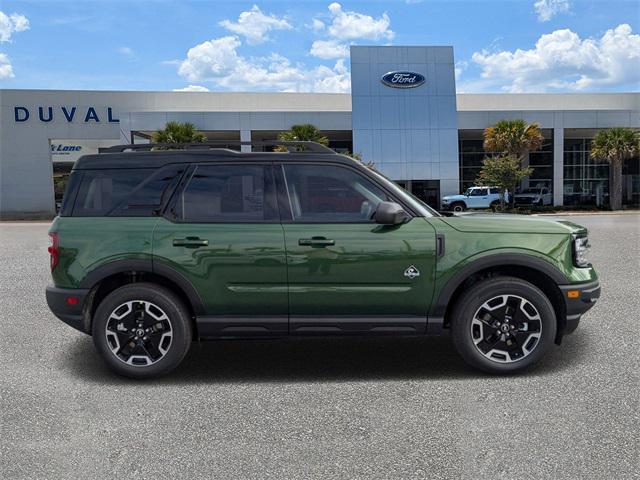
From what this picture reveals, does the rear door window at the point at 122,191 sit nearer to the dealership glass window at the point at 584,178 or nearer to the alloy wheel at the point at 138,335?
the alloy wheel at the point at 138,335

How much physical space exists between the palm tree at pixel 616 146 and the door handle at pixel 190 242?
Answer: 37.9 meters

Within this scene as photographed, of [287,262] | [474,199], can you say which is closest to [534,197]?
[474,199]

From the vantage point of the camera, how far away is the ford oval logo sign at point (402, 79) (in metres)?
35.4

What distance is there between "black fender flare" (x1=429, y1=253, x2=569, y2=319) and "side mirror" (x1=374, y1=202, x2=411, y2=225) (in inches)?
25.5

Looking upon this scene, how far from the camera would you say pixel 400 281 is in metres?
4.18

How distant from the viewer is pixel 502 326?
426cm

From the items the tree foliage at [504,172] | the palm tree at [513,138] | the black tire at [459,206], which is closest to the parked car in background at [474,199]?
the black tire at [459,206]

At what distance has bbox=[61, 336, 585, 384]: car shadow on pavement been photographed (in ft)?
14.3

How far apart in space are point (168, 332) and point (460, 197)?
106 ft

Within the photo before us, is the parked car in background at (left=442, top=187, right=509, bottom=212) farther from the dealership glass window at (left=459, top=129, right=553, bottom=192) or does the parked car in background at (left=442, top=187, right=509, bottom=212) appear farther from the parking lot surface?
the parking lot surface

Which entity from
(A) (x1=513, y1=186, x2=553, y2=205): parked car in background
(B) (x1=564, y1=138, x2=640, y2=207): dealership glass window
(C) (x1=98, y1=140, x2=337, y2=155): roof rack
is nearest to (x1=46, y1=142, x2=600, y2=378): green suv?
(C) (x1=98, y1=140, x2=337, y2=155): roof rack

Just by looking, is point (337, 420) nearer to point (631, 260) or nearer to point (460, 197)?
point (631, 260)

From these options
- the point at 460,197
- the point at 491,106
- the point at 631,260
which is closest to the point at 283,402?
the point at 631,260

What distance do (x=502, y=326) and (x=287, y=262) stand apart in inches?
72.1
